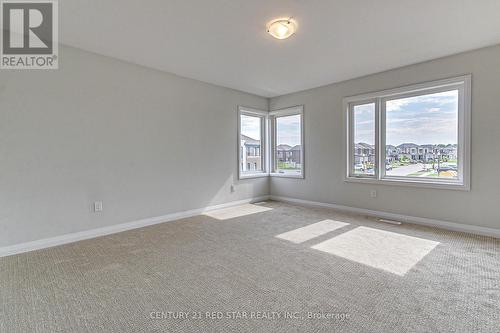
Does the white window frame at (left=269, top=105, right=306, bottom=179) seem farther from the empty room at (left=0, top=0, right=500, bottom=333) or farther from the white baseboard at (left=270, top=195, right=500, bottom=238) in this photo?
the white baseboard at (left=270, top=195, right=500, bottom=238)

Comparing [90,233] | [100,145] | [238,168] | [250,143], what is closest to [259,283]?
[90,233]

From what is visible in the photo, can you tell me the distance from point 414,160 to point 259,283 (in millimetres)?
3296

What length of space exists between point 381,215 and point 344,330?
3129mm

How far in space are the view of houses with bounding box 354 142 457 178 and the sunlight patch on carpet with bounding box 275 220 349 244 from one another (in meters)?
1.31

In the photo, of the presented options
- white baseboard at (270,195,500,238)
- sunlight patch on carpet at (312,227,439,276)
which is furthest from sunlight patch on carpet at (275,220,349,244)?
white baseboard at (270,195,500,238)

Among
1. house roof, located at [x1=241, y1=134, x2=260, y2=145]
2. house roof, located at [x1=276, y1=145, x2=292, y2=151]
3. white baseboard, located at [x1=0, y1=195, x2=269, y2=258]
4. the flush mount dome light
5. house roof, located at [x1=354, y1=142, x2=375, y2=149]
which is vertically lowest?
white baseboard, located at [x1=0, y1=195, x2=269, y2=258]

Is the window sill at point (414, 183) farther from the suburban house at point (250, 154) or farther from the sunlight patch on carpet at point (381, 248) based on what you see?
the suburban house at point (250, 154)

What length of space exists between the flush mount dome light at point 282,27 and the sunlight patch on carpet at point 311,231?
2399 mm

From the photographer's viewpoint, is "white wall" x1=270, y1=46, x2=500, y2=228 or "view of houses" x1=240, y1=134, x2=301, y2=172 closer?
"white wall" x1=270, y1=46, x2=500, y2=228

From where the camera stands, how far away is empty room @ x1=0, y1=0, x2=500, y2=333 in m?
1.88

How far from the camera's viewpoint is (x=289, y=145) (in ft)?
18.8

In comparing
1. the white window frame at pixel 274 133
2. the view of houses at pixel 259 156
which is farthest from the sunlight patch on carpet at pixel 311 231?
the view of houses at pixel 259 156

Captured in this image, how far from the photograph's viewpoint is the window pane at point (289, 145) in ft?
18.2

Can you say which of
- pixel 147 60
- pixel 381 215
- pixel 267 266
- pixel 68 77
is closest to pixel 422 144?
pixel 381 215
